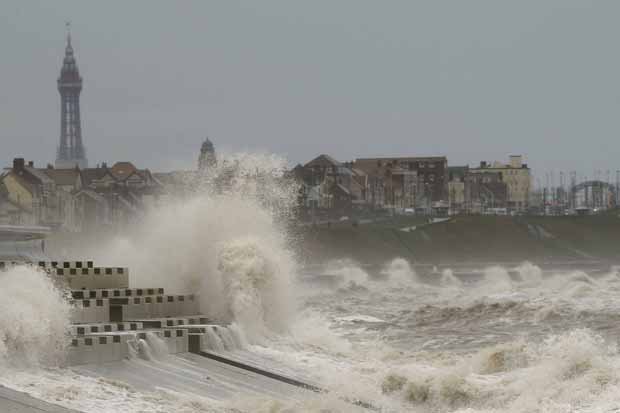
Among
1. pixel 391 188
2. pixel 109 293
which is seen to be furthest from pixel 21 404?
pixel 391 188

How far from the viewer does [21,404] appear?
16875 mm

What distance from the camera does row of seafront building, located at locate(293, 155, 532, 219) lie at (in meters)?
148

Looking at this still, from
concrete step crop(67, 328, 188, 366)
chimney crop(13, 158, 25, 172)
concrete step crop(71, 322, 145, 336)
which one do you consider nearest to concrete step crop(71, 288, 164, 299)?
concrete step crop(71, 322, 145, 336)

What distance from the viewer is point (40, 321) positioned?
2019cm

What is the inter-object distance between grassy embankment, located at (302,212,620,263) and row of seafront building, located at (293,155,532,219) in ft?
42.4

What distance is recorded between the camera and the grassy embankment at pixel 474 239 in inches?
4294

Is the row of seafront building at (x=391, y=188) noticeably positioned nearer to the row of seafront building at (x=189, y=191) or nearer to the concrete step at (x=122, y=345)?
the row of seafront building at (x=189, y=191)

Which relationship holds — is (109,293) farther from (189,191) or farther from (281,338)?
(189,191)

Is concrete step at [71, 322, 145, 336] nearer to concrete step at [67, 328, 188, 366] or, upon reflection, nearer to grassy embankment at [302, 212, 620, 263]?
concrete step at [67, 328, 188, 366]

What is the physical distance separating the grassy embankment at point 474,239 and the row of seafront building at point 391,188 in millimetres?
12921

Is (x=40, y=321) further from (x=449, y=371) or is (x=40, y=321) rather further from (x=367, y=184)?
(x=367, y=184)

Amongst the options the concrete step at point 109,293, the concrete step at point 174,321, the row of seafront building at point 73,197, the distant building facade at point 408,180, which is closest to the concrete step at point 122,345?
Result: the concrete step at point 174,321

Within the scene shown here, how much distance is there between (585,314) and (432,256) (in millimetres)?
73934

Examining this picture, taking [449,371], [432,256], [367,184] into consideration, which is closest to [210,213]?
[449,371]
